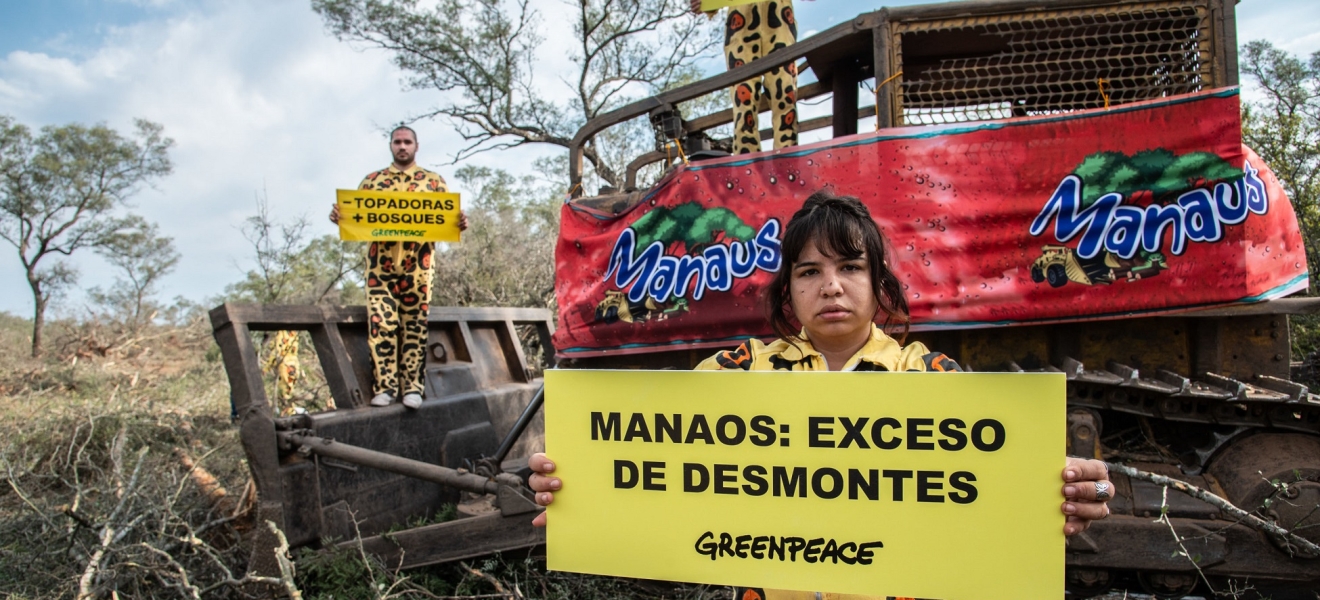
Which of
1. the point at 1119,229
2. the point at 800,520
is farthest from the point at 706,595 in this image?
the point at 1119,229

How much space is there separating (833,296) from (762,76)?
327 centimetres

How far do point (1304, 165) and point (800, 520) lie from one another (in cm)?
749

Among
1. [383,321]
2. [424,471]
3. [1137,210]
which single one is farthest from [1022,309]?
[383,321]

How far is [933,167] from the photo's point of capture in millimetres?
3568

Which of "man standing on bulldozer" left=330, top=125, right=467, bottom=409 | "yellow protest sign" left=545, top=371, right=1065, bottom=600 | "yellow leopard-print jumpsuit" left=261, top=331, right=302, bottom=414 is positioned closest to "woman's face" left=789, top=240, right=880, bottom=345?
"yellow protest sign" left=545, top=371, right=1065, bottom=600

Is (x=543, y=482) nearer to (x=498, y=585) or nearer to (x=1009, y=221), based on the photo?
(x=498, y=585)

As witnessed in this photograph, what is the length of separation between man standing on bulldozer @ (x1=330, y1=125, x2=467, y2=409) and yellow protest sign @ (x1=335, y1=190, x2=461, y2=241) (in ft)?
0.24

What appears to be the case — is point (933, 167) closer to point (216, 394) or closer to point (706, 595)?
point (706, 595)

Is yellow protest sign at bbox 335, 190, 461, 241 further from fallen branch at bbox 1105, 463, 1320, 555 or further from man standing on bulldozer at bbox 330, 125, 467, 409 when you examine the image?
fallen branch at bbox 1105, 463, 1320, 555

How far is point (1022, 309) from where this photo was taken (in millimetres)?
3484

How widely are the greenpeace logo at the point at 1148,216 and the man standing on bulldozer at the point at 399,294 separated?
3376 millimetres

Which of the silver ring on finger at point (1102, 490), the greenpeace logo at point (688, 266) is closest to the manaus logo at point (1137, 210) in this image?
the greenpeace logo at point (688, 266)

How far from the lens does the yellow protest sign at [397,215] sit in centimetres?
461

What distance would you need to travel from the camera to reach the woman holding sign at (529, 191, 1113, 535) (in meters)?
1.76
